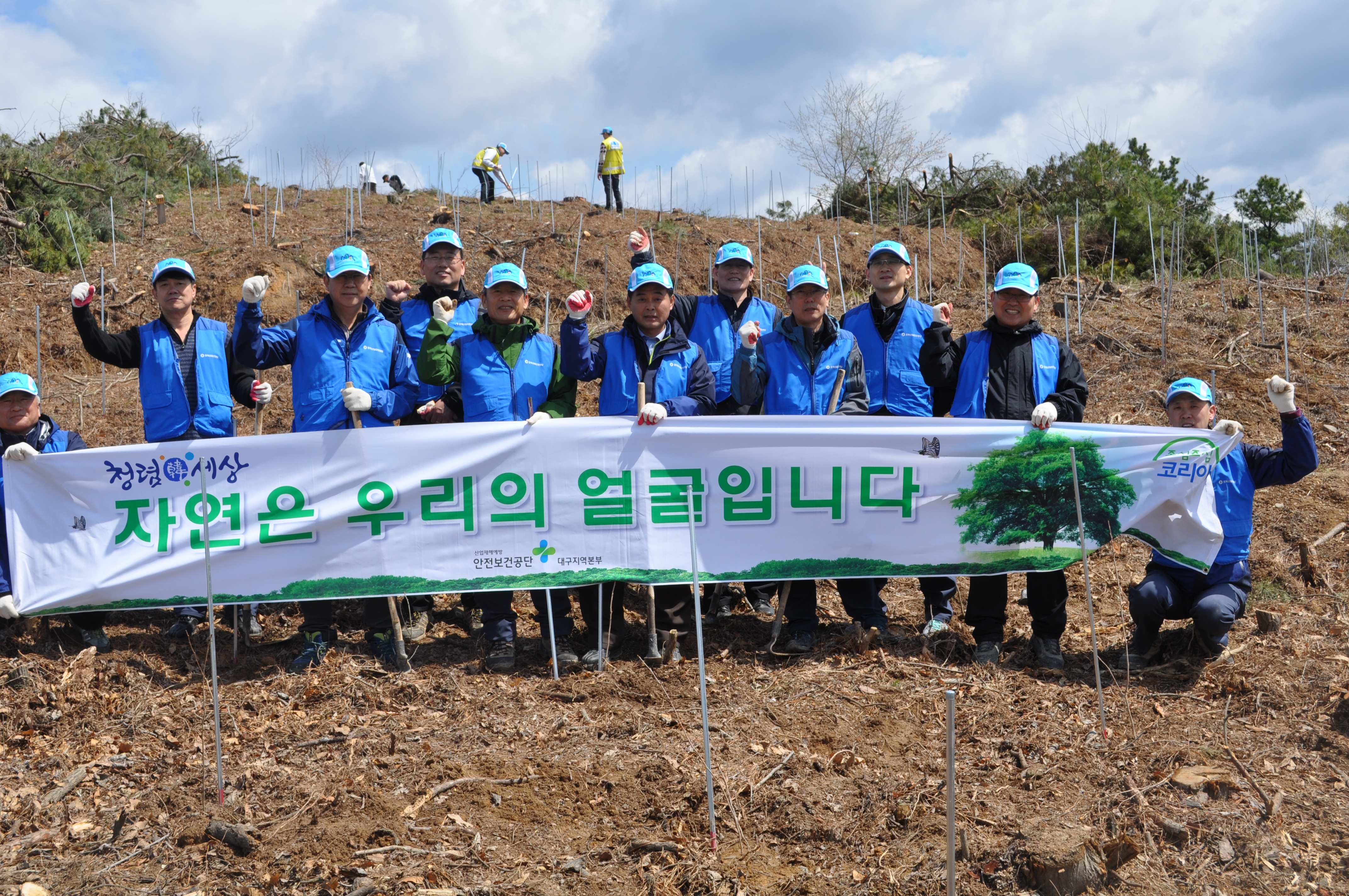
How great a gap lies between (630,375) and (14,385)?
3.48m

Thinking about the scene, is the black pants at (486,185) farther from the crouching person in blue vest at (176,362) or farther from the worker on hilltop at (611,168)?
the crouching person in blue vest at (176,362)

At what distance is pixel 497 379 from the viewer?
575 cm

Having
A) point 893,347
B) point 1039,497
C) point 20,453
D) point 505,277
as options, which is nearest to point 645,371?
point 505,277

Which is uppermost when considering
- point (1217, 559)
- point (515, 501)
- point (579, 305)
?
point (579, 305)

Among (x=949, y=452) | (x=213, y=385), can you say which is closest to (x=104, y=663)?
(x=213, y=385)

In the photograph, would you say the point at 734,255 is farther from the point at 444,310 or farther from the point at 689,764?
the point at 689,764

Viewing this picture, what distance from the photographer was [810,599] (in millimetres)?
6062

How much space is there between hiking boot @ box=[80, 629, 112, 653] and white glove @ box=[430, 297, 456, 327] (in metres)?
2.73

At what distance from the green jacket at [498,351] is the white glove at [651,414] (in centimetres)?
48

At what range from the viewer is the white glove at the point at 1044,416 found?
5512 mm

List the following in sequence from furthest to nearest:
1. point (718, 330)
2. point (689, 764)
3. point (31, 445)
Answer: point (718, 330) → point (31, 445) → point (689, 764)

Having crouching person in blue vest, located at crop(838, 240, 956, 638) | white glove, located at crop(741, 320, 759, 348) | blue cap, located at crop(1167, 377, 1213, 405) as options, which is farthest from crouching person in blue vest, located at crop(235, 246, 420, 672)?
blue cap, located at crop(1167, 377, 1213, 405)

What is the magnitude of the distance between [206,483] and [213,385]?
636 mm

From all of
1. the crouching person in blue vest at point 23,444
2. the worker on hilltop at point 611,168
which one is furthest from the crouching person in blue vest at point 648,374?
the worker on hilltop at point 611,168
